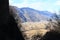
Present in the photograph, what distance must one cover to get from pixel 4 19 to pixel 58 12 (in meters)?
0.51

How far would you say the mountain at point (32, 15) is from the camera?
1552mm

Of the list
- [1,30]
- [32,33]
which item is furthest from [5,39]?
[32,33]

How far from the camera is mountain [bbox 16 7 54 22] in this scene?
5.09 ft

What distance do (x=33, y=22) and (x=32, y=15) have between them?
7cm

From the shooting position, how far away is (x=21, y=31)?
1.54 meters

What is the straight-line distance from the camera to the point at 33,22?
→ 155 centimetres

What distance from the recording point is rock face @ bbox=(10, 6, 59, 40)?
1523 mm

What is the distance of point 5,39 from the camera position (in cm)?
153

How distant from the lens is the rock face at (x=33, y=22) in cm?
152

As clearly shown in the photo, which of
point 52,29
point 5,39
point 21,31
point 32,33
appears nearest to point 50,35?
point 52,29

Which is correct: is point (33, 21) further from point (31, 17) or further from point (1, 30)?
point (1, 30)

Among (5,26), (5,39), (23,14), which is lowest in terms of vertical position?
(5,39)

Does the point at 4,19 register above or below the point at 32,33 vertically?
above

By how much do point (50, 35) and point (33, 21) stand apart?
0.20 m
